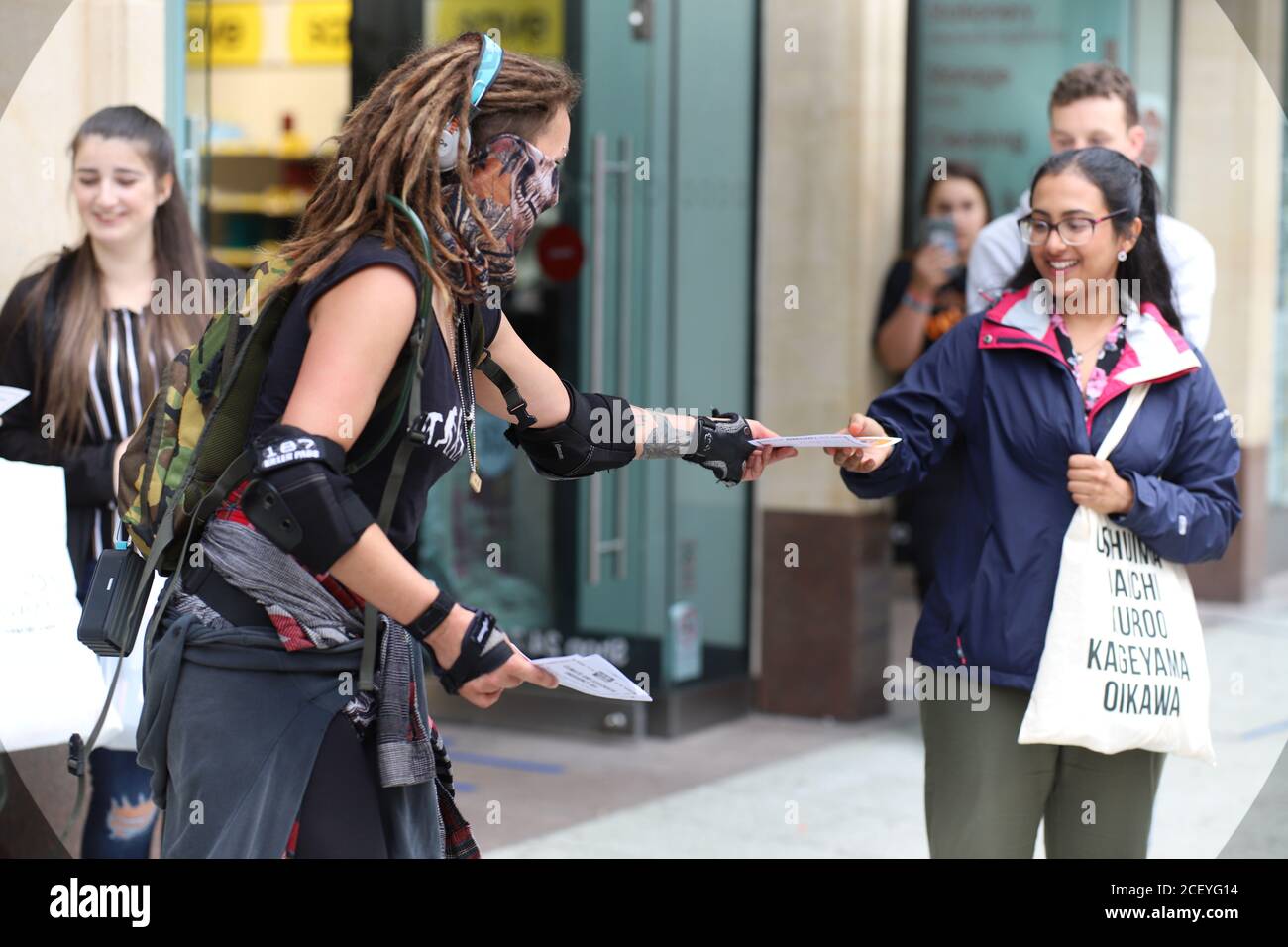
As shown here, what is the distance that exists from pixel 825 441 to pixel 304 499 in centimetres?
117

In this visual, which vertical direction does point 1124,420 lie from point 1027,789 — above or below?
above

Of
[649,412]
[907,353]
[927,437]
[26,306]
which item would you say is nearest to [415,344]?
[649,412]

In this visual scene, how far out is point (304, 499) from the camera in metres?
2.32

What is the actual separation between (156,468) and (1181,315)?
249 centimetres

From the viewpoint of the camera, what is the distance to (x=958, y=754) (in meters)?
3.56

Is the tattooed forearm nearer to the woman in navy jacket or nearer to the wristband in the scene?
the woman in navy jacket

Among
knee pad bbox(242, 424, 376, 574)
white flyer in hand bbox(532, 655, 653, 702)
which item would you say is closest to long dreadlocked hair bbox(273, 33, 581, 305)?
knee pad bbox(242, 424, 376, 574)

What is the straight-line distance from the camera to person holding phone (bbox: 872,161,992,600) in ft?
20.4

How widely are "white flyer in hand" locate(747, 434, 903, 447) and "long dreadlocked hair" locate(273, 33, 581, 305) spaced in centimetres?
81

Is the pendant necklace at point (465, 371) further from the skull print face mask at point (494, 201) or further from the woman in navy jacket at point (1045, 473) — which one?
the woman in navy jacket at point (1045, 473)

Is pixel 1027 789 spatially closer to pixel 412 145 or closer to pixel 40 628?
pixel 412 145

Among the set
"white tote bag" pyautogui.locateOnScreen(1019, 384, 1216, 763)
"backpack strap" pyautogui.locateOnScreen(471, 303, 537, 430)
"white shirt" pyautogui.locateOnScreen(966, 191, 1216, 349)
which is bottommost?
"white tote bag" pyautogui.locateOnScreen(1019, 384, 1216, 763)

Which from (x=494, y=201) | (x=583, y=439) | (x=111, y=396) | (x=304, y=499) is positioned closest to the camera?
(x=304, y=499)

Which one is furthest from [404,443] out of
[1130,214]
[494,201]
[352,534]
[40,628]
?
[1130,214]
